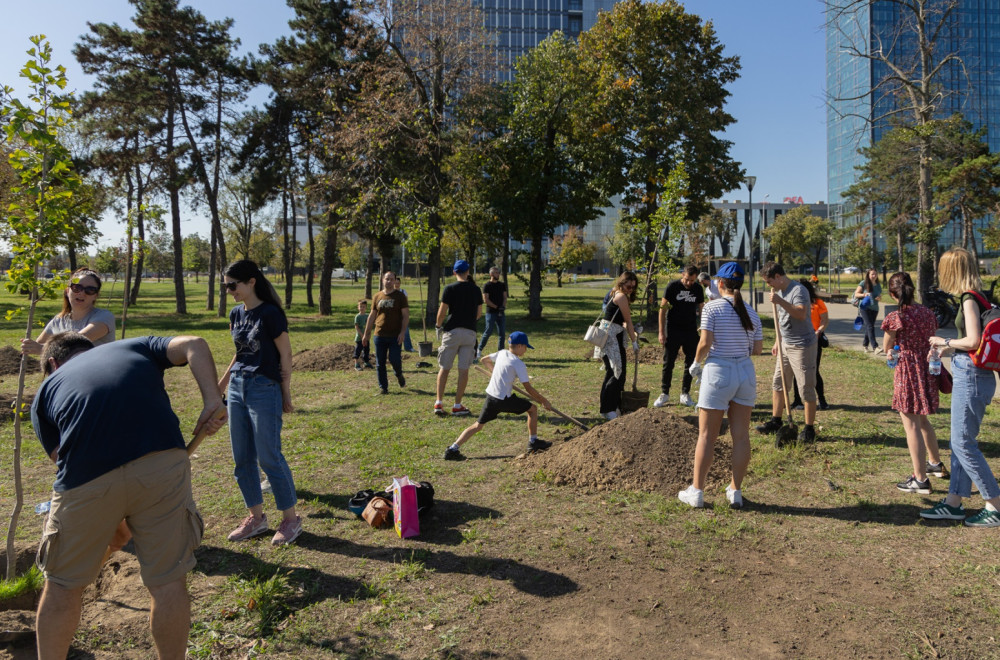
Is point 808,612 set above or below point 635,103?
below

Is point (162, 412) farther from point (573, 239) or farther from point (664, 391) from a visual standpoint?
point (573, 239)

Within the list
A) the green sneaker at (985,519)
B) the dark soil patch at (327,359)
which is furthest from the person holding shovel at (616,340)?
the dark soil patch at (327,359)

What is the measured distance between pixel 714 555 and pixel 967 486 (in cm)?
215

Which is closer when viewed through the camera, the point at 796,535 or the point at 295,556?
the point at 295,556

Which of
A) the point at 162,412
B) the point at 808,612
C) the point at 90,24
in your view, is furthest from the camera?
the point at 90,24

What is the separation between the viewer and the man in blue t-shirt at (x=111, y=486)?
104 inches

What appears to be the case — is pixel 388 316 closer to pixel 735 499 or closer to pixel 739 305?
pixel 739 305

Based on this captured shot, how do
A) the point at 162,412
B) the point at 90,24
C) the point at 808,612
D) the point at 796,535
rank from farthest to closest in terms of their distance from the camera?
the point at 90,24 < the point at 796,535 < the point at 808,612 < the point at 162,412

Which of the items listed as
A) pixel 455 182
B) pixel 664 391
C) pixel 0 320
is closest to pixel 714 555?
pixel 664 391

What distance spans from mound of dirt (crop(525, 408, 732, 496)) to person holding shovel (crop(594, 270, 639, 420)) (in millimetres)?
A: 1556

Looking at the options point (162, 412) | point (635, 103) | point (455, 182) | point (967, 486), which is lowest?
point (967, 486)

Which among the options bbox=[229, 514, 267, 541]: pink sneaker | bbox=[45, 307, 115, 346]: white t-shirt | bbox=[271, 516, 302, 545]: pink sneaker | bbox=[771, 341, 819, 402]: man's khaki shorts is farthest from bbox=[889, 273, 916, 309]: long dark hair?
bbox=[45, 307, 115, 346]: white t-shirt

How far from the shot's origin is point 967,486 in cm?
476

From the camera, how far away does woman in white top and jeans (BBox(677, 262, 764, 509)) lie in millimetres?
4922
